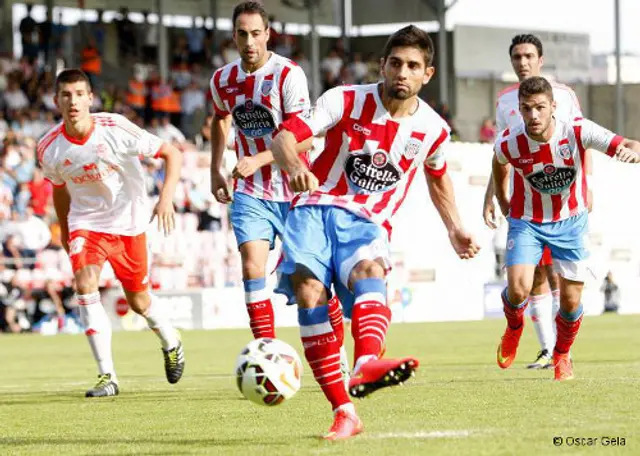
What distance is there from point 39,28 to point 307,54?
733cm

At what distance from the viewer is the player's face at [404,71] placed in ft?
22.3

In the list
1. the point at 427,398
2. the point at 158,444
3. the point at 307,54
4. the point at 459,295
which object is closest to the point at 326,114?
the point at 158,444

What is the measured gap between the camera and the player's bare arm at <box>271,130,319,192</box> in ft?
20.9

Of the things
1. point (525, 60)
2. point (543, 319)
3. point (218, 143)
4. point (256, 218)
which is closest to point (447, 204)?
point (256, 218)

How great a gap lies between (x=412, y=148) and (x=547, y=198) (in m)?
3.53

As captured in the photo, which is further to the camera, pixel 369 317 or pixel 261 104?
pixel 261 104

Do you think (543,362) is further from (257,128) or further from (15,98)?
(15,98)

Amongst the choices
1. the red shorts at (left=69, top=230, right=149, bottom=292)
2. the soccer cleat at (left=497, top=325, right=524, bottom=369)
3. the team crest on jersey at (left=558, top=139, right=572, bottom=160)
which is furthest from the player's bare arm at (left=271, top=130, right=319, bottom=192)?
the soccer cleat at (left=497, top=325, right=524, bottom=369)

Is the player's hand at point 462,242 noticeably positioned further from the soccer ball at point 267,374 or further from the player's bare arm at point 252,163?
the soccer ball at point 267,374

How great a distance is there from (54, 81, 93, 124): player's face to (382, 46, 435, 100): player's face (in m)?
3.97

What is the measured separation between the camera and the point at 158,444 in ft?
22.3

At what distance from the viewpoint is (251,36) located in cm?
989

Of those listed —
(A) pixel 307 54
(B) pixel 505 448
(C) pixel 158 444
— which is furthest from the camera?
(A) pixel 307 54

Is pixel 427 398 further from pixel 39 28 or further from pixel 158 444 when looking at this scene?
pixel 39 28
